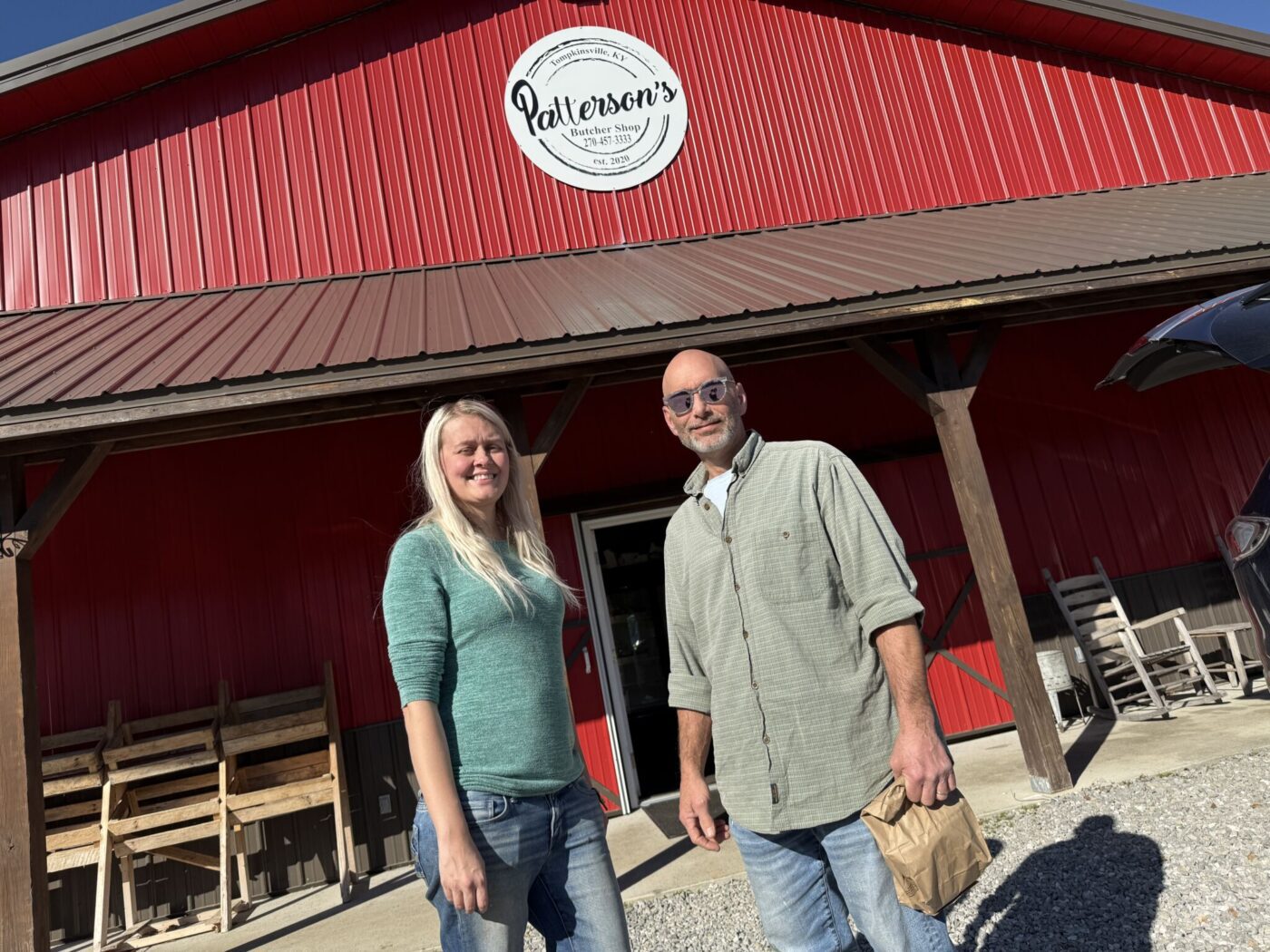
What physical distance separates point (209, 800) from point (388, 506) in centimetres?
229

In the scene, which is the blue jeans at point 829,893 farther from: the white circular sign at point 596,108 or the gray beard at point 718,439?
the white circular sign at point 596,108

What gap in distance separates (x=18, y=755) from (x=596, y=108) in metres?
6.38

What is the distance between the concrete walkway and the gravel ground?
0.84ft

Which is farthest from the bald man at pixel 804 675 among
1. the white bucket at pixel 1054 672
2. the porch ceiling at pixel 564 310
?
the white bucket at pixel 1054 672

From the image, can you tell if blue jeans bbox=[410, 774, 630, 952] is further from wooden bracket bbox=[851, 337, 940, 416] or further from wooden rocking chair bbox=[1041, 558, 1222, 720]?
wooden rocking chair bbox=[1041, 558, 1222, 720]

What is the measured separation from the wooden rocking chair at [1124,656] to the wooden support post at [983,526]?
204 cm

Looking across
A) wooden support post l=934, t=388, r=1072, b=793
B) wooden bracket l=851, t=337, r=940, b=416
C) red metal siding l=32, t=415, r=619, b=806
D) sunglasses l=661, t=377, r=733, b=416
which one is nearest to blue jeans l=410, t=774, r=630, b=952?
sunglasses l=661, t=377, r=733, b=416

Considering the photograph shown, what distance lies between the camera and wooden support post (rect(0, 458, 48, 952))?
11.7 feet

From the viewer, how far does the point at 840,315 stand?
456 cm

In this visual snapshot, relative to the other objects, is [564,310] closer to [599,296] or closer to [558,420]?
[599,296]

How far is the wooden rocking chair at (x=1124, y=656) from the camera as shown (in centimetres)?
628

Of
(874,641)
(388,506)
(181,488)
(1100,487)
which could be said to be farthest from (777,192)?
(874,641)

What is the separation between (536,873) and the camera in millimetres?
1665

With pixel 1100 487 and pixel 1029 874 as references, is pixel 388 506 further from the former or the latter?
pixel 1100 487
